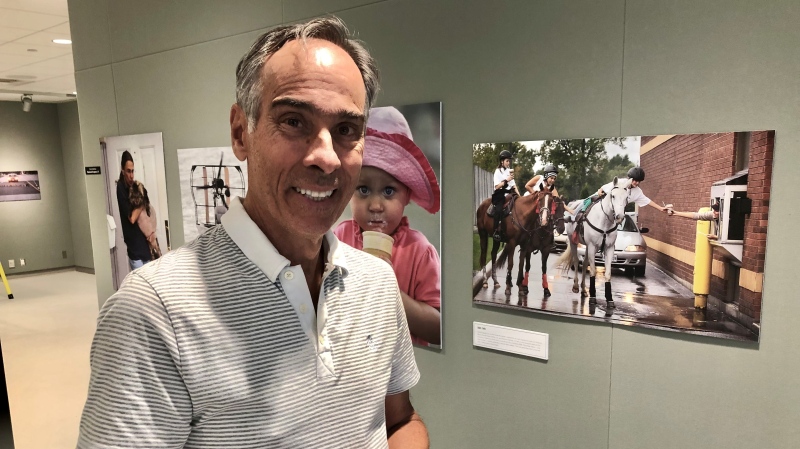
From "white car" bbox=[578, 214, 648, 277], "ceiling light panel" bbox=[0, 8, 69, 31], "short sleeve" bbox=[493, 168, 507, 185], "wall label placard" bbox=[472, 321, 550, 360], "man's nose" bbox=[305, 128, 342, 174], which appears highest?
A: "ceiling light panel" bbox=[0, 8, 69, 31]

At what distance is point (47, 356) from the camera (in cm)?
522

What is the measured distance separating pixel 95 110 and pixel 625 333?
158 inches

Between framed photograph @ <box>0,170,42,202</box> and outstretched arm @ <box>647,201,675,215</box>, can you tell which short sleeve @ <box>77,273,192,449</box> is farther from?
framed photograph @ <box>0,170,42,202</box>

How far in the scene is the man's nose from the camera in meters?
0.92

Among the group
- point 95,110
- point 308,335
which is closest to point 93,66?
point 95,110

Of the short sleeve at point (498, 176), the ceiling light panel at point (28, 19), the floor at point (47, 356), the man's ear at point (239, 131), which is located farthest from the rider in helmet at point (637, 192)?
the ceiling light panel at point (28, 19)

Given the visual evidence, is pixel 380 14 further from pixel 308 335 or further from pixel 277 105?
pixel 308 335

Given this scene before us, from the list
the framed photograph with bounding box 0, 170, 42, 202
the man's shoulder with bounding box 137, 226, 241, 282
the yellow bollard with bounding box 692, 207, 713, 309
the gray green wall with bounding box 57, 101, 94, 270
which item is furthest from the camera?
the gray green wall with bounding box 57, 101, 94, 270

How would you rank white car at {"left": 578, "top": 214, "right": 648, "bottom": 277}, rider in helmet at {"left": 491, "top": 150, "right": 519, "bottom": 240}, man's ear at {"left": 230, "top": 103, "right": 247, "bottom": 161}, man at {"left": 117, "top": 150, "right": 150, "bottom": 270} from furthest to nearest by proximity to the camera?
man at {"left": 117, "top": 150, "right": 150, "bottom": 270} < rider in helmet at {"left": 491, "top": 150, "right": 519, "bottom": 240} < white car at {"left": 578, "top": 214, "right": 648, "bottom": 277} < man's ear at {"left": 230, "top": 103, "right": 247, "bottom": 161}

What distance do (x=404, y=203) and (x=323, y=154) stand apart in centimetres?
131

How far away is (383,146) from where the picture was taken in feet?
7.34

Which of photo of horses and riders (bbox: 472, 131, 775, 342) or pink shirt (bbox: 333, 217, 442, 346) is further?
pink shirt (bbox: 333, 217, 442, 346)

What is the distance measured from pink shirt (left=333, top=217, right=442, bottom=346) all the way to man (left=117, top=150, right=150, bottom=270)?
2222 millimetres

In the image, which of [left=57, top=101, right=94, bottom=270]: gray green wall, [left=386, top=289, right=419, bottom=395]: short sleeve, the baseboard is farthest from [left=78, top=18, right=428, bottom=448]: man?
the baseboard
